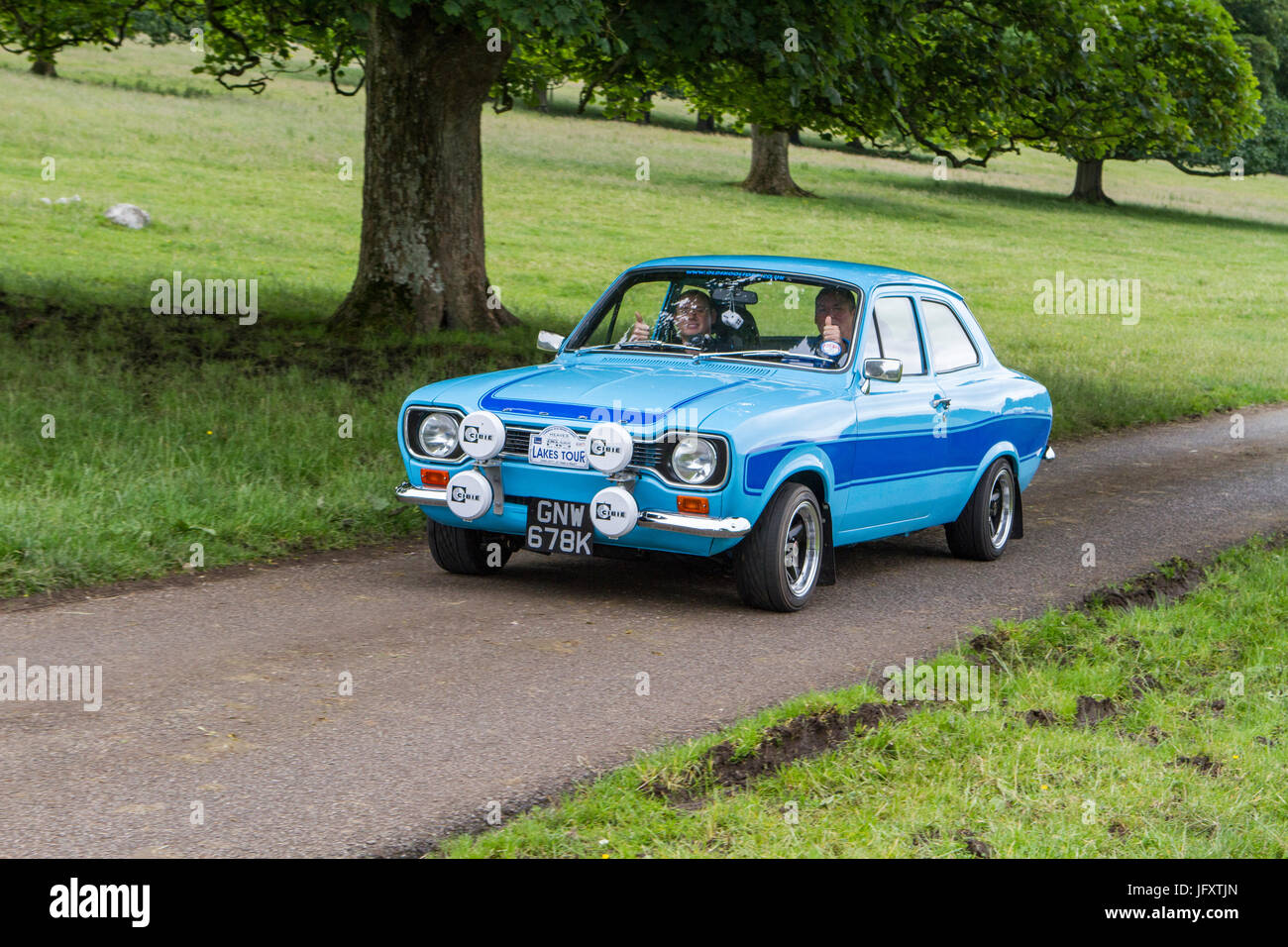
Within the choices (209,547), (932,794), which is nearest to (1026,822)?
(932,794)

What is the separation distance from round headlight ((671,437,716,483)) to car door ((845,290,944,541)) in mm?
1180

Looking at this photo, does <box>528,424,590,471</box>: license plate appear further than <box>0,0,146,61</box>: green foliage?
No

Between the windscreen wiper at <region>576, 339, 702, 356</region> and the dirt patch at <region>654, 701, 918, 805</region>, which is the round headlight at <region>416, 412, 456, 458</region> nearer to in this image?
the windscreen wiper at <region>576, 339, 702, 356</region>

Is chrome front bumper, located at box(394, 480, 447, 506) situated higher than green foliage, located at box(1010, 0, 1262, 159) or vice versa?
green foliage, located at box(1010, 0, 1262, 159)

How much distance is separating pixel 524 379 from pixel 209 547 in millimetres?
2058

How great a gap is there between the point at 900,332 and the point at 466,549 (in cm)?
279

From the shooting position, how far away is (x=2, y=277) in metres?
19.0

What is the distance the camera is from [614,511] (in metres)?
6.66

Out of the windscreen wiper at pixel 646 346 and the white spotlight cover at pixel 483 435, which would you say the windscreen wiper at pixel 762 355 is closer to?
the windscreen wiper at pixel 646 346

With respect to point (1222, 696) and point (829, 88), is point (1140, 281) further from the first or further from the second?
point (1222, 696)

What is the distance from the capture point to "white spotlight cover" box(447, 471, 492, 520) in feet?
22.7

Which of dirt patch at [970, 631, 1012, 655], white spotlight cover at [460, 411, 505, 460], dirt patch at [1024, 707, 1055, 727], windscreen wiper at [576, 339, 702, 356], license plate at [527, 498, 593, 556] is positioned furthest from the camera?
windscreen wiper at [576, 339, 702, 356]

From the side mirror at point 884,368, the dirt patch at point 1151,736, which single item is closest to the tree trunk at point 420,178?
the side mirror at point 884,368

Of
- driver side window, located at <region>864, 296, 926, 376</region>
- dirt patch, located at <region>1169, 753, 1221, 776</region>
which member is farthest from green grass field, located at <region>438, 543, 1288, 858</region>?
driver side window, located at <region>864, 296, 926, 376</region>
